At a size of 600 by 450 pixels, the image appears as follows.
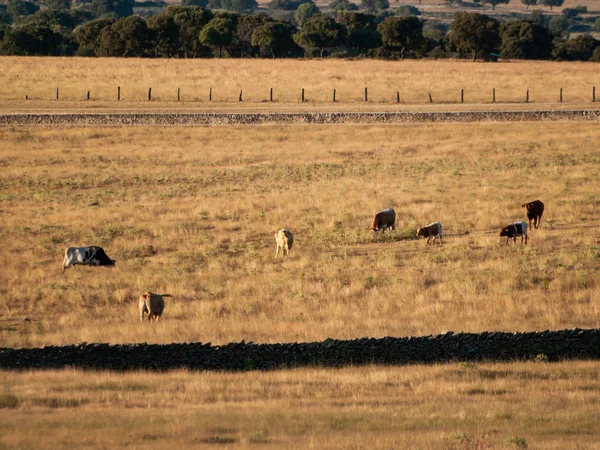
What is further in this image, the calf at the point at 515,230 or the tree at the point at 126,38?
the tree at the point at 126,38

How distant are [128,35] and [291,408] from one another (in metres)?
91.8

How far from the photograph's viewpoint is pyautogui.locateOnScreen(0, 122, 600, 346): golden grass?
2316 cm

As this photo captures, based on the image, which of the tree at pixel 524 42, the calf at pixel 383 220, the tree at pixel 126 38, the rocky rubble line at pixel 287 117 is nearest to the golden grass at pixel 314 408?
the calf at pixel 383 220

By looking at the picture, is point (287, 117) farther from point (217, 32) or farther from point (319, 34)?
point (319, 34)

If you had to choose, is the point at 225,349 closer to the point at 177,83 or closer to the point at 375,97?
the point at 375,97

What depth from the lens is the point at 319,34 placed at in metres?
113

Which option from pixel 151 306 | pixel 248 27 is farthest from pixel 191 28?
pixel 151 306

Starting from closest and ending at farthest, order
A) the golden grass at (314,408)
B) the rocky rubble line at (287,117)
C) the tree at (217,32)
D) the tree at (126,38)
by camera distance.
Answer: the golden grass at (314,408) → the rocky rubble line at (287,117) → the tree at (126,38) → the tree at (217,32)

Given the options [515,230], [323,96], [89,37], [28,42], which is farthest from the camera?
[89,37]

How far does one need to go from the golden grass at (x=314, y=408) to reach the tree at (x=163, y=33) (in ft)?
297

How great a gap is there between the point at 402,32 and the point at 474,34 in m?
9.70

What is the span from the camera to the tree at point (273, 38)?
109250 millimetres

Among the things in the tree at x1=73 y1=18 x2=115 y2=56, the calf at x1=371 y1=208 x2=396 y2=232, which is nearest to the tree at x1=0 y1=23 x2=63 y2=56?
the tree at x1=73 y1=18 x2=115 y2=56

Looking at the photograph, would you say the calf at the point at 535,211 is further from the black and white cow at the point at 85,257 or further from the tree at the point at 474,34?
the tree at the point at 474,34
